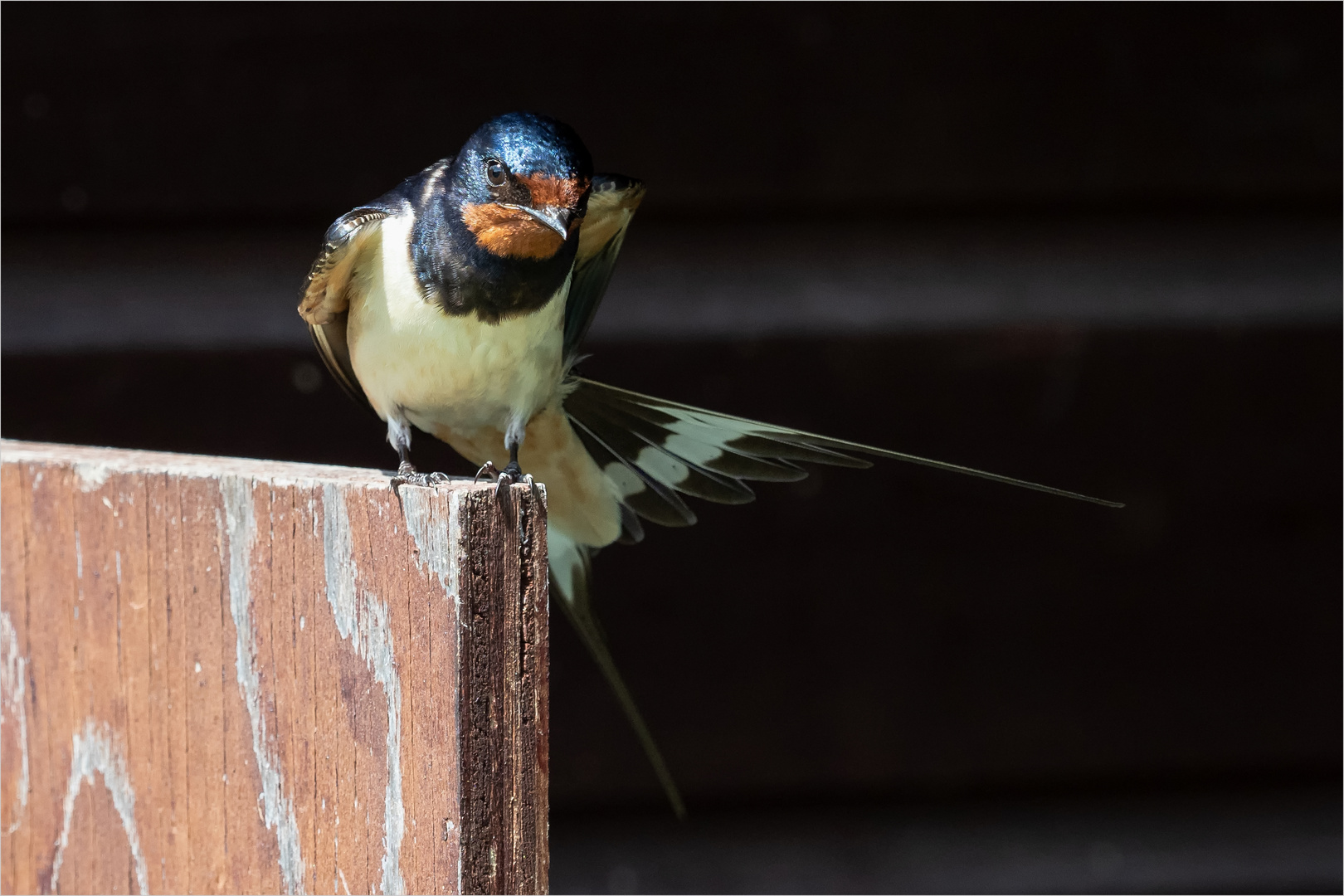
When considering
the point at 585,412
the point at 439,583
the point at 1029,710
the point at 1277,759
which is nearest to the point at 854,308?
the point at 585,412

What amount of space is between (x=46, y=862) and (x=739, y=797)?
0.94 meters

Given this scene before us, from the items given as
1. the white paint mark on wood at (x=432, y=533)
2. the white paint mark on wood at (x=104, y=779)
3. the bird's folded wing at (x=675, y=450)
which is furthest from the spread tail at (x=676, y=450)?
the white paint mark on wood at (x=104, y=779)

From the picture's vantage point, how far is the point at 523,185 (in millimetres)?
1054

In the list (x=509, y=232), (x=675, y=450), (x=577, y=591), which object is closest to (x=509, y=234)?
(x=509, y=232)

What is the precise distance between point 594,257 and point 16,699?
0.61 meters

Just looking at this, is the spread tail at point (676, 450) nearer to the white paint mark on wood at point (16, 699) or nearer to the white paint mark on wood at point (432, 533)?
the white paint mark on wood at point (432, 533)

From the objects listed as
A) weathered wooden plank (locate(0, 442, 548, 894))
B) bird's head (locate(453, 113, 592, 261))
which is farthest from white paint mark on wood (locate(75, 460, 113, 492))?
bird's head (locate(453, 113, 592, 261))

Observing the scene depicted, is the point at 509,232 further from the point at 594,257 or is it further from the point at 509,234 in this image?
the point at 594,257

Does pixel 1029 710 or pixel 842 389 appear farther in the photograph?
pixel 1029 710

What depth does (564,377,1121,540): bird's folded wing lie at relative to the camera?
3.35ft

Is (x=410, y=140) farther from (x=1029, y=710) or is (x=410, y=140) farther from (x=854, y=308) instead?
(x=1029, y=710)

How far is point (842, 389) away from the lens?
62.7 inches

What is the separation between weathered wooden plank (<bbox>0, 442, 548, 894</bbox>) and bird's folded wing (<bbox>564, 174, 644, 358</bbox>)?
413 mm

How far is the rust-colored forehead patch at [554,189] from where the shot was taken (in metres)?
1.03
